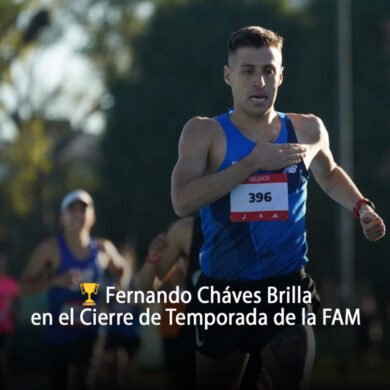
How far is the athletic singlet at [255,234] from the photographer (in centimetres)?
689

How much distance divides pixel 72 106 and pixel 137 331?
23328 mm

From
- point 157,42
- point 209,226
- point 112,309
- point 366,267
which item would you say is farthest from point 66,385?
point 157,42

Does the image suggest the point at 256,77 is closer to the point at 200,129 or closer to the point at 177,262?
the point at 200,129

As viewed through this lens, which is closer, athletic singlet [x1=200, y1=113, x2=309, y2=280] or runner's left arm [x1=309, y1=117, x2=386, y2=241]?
athletic singlet [x1=200, y1=113, x2=309, y2=280]

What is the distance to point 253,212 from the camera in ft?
22.5

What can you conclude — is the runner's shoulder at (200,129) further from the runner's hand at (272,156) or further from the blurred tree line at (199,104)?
the blurred tree line at (199,104)

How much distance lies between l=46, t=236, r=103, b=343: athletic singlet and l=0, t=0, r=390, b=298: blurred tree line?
67.4ft

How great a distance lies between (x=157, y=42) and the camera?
115 ft

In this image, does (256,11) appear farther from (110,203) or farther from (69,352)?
(69,352)

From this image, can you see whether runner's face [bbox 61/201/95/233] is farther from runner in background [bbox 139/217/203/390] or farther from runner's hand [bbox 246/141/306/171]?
runner's hand [bbox 246/141/306/171]

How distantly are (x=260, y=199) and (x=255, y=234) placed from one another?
0.20 metres

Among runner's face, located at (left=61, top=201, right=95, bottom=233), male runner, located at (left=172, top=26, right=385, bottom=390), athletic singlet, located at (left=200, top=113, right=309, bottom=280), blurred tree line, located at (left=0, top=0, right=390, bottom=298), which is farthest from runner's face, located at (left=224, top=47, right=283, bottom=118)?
blurred tree line, located at (left=0, top=0, right=390, bottom=298)

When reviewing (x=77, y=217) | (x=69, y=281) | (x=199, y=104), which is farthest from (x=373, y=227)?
(x=199, y=104)

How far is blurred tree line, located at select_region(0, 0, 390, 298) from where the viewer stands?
3275 cm
